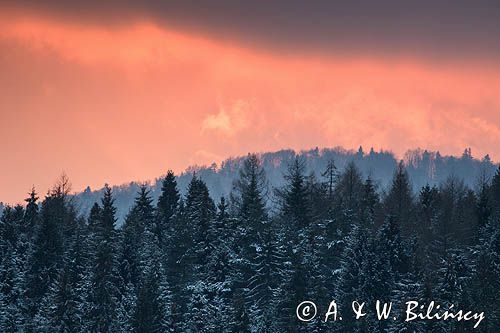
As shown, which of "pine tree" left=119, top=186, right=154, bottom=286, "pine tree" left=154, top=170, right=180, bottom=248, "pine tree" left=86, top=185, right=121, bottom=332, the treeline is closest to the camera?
the treeline

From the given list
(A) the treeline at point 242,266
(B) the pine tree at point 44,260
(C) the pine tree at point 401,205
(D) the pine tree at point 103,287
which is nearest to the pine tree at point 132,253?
(A) the treeline at point 242,266

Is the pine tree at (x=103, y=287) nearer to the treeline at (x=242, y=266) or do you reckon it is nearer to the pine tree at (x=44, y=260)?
the treeline at (x=242, y=266)

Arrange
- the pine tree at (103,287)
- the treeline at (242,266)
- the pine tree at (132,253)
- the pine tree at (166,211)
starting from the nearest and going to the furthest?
the treeline at (242,266), the pine tree at (103,287), the pine tree at (132,253), the pine tree at (166,211)

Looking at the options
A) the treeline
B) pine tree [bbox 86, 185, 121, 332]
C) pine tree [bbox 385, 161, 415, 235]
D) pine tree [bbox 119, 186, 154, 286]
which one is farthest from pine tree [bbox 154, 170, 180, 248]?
pine tree [bbox 385, 161, 415, 235]

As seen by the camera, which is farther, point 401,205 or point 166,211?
point 401,205

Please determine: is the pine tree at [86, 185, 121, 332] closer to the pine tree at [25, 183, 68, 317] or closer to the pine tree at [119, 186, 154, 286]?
the pine tree at [119, 186, 154, 286]

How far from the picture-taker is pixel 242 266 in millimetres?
103375

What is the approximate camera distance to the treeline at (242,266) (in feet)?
304

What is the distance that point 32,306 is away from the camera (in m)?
101

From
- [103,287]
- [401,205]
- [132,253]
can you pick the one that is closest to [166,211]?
[132,253]

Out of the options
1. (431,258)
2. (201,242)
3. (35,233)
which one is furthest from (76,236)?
(431,258)

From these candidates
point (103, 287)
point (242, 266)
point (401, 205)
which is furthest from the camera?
point (401, 205)

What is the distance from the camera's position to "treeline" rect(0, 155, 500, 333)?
92.7 meters

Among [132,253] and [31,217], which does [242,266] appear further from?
[31,217]
